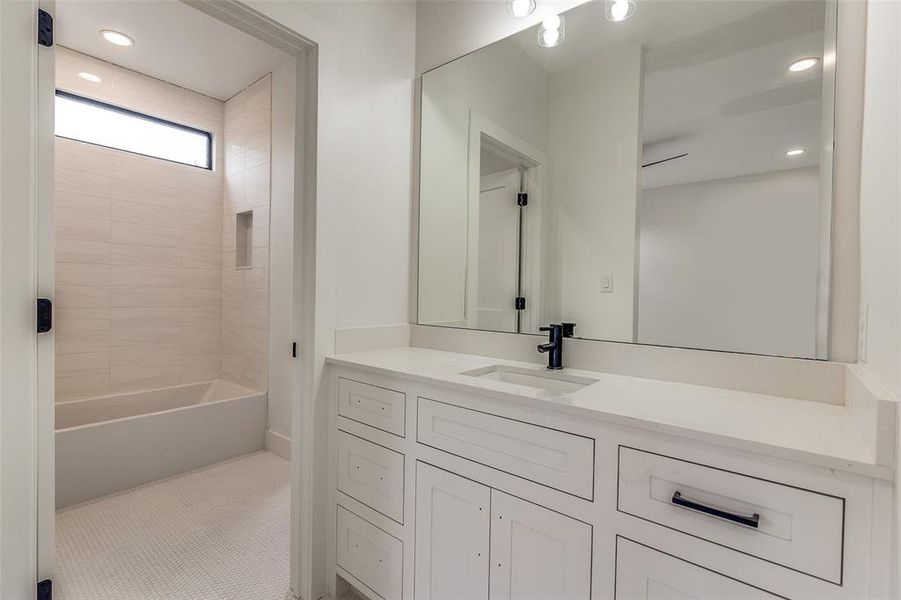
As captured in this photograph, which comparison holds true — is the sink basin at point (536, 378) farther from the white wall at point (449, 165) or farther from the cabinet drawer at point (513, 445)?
the white wall at point (449, 165)

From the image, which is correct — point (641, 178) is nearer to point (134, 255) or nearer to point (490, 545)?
point (490, 545)

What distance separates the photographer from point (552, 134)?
1.62m

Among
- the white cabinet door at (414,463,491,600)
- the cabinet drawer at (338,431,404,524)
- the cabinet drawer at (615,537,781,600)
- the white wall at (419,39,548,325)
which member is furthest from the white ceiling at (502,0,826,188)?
the cabinet drawer at (338,431,404,524)

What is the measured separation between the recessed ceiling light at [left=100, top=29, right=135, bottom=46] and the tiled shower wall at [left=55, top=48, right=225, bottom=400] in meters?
0.38

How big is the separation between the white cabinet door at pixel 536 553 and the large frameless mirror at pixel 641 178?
0.67m

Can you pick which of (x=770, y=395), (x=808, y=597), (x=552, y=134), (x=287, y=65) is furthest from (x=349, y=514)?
(x=287, y=65)

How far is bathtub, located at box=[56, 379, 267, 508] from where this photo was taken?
2.24 m

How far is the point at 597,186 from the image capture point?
151 cm

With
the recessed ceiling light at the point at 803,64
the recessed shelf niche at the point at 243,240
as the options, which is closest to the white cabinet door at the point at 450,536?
the recessed ceiling light at the point at 803,64

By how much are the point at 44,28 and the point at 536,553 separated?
192 cm

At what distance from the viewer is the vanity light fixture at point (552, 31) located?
1581 mm

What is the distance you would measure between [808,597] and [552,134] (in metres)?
1.51

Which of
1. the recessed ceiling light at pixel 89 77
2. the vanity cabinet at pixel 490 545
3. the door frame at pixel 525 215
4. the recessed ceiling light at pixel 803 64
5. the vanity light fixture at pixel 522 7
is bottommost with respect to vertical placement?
the vanity cabinet at pixel 490 545

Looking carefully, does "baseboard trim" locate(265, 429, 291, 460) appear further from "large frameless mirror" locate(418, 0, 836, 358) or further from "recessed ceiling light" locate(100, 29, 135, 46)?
"recessed ceiling light" locate(100, 29, 135, 46)
